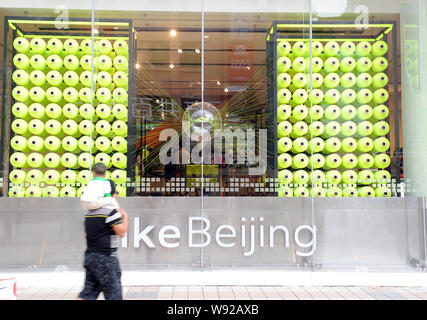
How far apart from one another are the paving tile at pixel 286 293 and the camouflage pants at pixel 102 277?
254 centimetres

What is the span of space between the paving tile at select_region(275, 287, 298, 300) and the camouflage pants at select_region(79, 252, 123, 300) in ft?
8.33

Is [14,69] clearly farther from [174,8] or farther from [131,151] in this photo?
[174,8]

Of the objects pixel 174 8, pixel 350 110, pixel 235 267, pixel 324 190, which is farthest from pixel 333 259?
pixel 174 8

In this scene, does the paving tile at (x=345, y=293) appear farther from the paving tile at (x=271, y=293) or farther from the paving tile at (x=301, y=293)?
the paving tile at (x=271, y=293)

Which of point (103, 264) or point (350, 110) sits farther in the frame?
point (350, 110)

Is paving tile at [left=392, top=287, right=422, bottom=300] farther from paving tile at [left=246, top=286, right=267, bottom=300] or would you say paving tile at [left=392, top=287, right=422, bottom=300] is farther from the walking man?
the walking man

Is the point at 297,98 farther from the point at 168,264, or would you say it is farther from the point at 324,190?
the point at 168,264

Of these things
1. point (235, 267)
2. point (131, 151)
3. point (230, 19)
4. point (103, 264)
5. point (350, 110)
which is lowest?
point (235, 267)

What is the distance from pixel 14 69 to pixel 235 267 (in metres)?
4.56

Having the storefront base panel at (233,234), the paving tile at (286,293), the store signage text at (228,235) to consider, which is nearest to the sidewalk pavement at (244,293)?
the paving tile at (286,293)

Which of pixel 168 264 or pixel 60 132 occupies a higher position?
pixel 60 132
